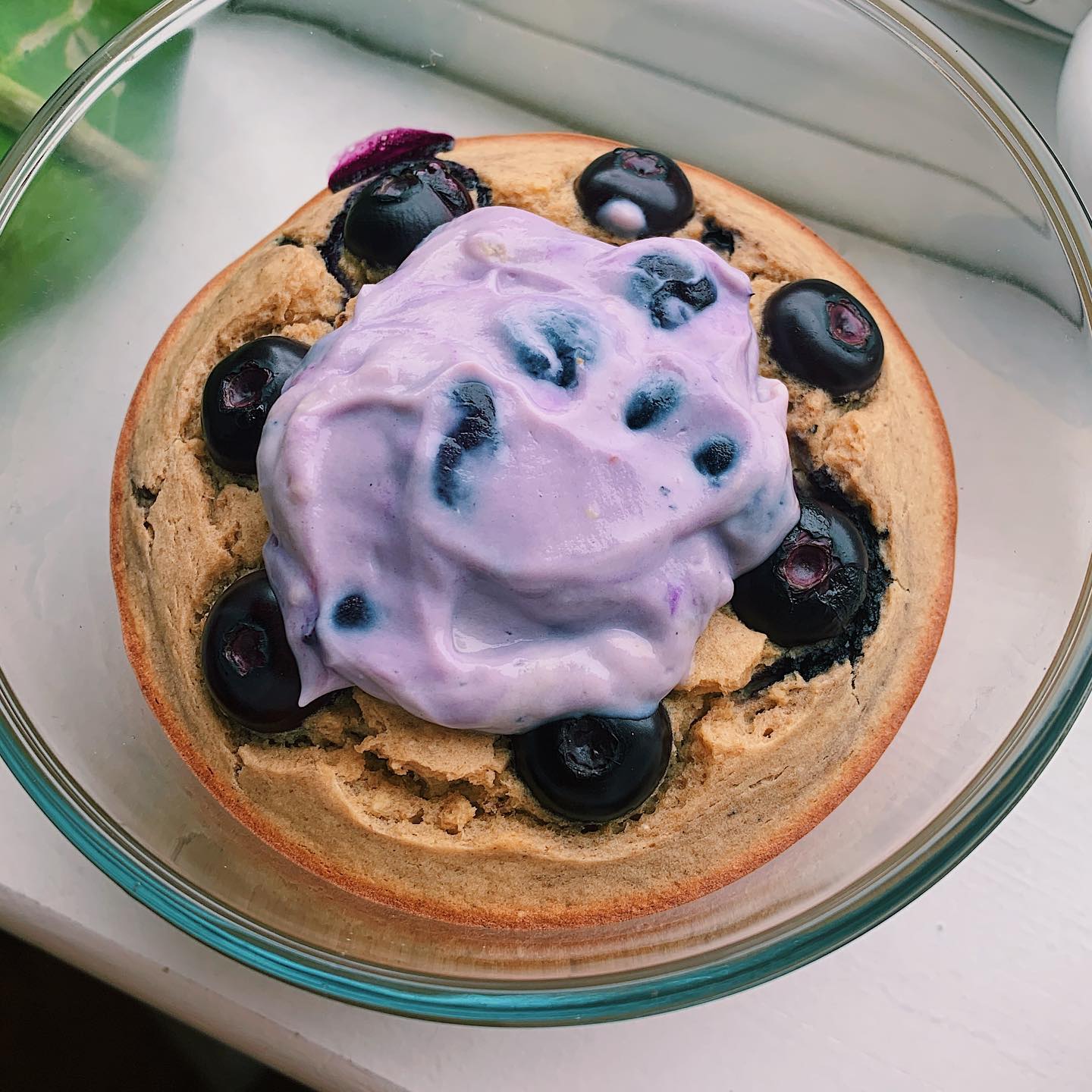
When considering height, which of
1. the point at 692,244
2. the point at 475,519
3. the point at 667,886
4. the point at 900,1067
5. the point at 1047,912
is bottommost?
the point at 900,1067

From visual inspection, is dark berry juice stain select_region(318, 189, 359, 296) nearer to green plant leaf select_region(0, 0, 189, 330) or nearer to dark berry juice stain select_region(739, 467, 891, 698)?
green plant leaf select_region(0, 0, 189, 330)

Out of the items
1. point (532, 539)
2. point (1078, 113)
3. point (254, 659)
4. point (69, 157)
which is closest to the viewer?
point (532, 539)

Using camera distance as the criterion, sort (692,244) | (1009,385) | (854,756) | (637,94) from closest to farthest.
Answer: (692,244) < (854,756) < (1009,385) < (637,94)

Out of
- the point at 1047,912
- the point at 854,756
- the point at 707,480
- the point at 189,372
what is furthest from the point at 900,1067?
the point at 189,372

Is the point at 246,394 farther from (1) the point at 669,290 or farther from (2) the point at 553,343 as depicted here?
(1) the point at 669,290

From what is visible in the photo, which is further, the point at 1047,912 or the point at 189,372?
the point at 1047,912

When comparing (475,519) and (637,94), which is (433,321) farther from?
(637,94)

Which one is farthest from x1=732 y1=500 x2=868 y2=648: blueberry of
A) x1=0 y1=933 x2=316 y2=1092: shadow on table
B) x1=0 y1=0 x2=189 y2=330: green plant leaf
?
x1=0 y1=933 x2=316 y2=1092: shadow on table

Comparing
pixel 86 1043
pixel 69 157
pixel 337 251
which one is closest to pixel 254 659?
pixel 337 251
